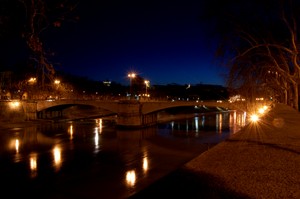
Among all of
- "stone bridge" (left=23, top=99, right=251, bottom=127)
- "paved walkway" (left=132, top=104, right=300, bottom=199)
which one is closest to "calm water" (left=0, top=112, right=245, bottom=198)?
"paved walkway" (left=132, top=104, right=300, bottom=199)

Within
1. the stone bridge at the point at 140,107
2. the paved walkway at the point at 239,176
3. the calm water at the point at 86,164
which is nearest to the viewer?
the paved walkway at the point at 239,176

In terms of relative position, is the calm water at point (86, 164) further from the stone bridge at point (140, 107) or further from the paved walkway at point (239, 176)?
the stone bridge at point (140, 107)

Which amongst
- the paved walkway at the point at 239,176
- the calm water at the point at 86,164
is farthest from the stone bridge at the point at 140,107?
the paved walkway at the point at 239,176

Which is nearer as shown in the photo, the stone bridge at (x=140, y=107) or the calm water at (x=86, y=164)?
the calm water at (x=86, y=164)

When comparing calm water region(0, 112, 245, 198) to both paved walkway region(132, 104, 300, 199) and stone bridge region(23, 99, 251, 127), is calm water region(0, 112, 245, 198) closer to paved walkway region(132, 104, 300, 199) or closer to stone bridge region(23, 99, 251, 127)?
paved walkway region(132, 104, 300, 199)

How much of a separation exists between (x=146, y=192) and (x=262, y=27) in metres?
14.4

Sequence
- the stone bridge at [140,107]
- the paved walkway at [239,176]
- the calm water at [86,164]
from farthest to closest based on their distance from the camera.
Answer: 1. the stone bridge at [140,107]
2. the calm water at [86,164]
3. the paved walkway at [239,176]

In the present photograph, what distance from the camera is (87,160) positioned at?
2330 cm

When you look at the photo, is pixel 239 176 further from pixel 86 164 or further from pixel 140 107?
pixel 140 107

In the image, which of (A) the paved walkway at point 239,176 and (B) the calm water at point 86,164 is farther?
(B) the calm water at point 86,164

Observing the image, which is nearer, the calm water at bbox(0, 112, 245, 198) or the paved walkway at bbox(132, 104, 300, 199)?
the paved walkway at bbox(132, 104, 300, 199)

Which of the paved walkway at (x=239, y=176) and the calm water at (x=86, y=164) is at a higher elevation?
the paved walkway at (x=239, y=176)

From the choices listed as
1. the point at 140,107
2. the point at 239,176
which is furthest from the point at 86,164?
the point at 140,107

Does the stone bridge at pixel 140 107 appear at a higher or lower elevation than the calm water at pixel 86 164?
higher
